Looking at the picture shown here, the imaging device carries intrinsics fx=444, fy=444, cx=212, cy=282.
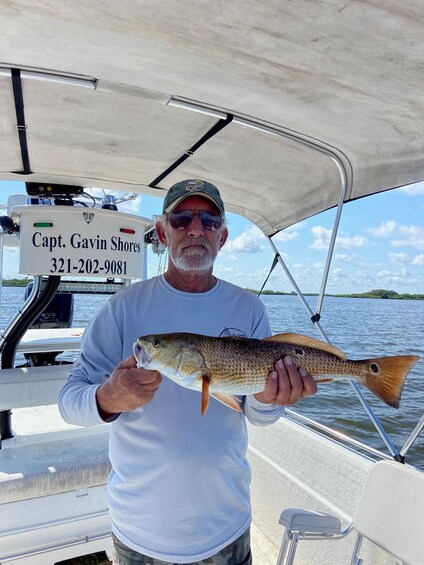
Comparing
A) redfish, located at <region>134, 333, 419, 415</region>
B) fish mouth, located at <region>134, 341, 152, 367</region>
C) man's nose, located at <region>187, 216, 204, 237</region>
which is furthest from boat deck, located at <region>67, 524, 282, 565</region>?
man's nose, located at <region>187, 216, 204, 237</region>

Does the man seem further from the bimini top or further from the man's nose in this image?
the bimini top

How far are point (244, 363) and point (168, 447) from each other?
496mm

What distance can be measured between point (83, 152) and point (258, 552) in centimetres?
362

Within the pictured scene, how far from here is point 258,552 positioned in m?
3.81

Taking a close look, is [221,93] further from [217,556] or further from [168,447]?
[217,556]

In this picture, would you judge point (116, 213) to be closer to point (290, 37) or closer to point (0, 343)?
point (0, 343)

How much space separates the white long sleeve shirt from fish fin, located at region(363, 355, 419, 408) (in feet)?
1.54

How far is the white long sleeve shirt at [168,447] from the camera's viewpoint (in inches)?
72.9

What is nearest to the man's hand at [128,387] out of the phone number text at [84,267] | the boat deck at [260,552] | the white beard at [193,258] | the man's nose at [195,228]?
the white beard at [193,258]

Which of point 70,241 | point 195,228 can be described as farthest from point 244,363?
point 70,241

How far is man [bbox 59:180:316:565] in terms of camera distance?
5.98 ft

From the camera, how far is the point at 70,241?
148 inches

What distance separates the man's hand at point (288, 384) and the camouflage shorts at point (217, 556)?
70cm

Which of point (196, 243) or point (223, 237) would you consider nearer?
point (196, 243)
